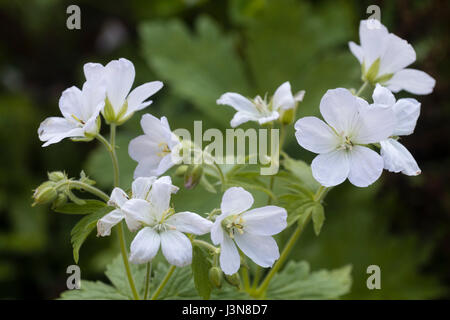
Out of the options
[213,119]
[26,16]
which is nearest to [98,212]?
[213,119]

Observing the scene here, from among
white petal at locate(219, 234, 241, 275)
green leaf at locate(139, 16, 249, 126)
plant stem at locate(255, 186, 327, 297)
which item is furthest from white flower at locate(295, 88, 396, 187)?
green leaf at locate(139, 16, 249, 126)

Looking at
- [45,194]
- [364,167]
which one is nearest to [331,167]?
[364,167]

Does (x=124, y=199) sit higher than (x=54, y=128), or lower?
→ lower

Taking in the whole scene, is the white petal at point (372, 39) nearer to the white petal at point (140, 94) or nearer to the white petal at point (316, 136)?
the white petal at point (316, 136)

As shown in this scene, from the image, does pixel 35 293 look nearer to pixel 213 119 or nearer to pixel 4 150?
pixel 4 150

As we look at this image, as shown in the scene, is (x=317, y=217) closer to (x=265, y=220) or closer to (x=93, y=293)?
(x=265, y=220)

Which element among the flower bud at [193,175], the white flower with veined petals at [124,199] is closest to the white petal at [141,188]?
the white flower with veined petals at [124,199]
